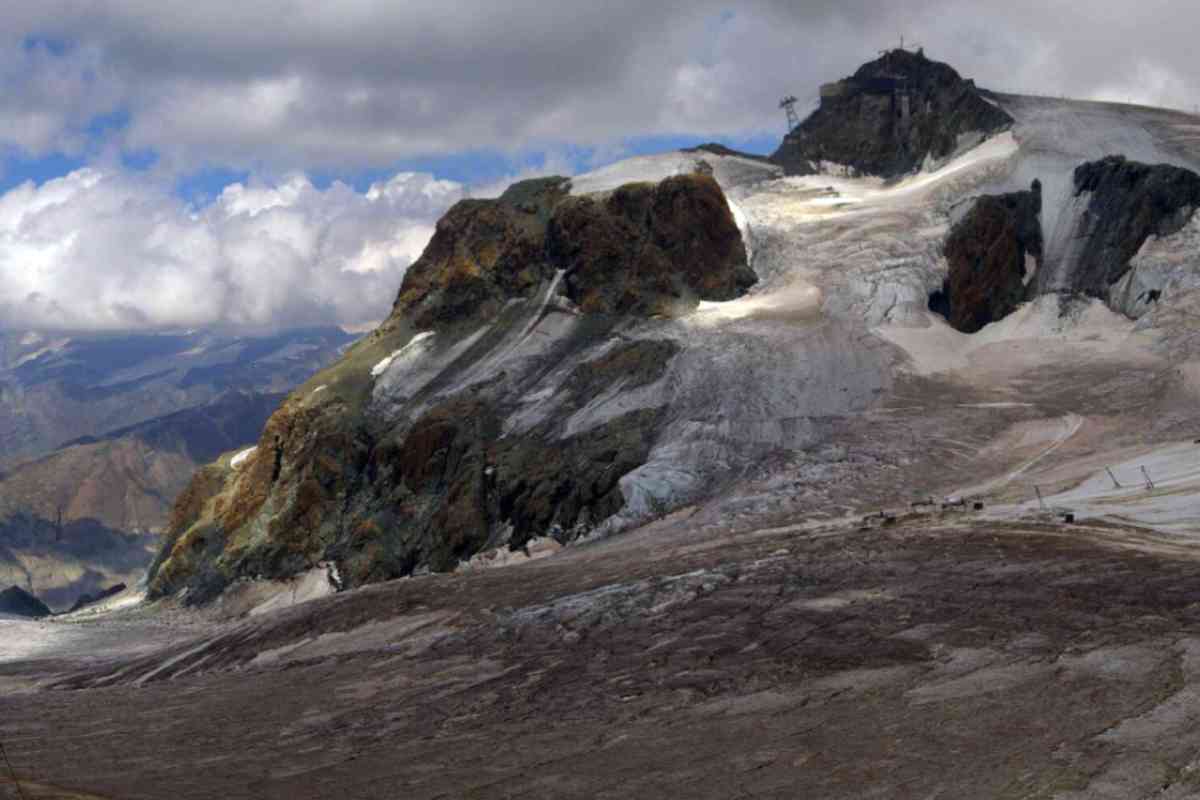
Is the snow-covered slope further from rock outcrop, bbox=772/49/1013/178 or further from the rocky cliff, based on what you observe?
rock outcrop, bbox=772/49/1013/178

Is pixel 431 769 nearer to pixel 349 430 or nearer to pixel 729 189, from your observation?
pixel 349 430

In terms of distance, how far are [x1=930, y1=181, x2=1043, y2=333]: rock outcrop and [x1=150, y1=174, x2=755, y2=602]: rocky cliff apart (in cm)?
1117

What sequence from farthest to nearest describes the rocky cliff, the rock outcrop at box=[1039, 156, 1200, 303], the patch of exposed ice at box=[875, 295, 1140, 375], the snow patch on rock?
the snow patch on rock, the rock outcrop at box=[1039, 156, 1200, 303], the patch of exposed ice at box=[875, 295, 1140, 375], the rocky cliff

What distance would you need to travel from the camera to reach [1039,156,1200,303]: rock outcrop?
155 feet

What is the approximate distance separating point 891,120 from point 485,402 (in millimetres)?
46572

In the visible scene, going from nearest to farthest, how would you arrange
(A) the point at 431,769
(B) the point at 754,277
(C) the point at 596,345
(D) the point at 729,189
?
(A) the point at 431,769
(C) the point at 596,345
(B) the point at 754,277
(D) the point at 729,189

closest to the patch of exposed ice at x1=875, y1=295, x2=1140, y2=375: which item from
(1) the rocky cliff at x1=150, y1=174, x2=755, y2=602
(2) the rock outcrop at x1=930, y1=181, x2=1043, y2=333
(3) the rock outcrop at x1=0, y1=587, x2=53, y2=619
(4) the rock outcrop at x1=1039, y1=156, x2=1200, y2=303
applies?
(2) the rock outcrop at x1=930, y1=181, x2=1043, y2=333

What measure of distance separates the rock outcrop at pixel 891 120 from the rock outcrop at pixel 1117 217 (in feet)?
52.0

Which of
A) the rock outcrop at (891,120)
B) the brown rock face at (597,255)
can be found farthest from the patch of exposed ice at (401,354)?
the rock outcrop at (891,120)

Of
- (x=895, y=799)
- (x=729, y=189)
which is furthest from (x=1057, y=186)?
(x=895, y=799)

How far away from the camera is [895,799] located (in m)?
9.55

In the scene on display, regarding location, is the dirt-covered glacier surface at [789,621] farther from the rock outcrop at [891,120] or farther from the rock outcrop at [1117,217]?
the rock outcrop at [891,120]

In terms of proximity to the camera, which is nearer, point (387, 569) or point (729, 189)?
point (387, 569)

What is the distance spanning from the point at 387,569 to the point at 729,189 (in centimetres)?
3727
